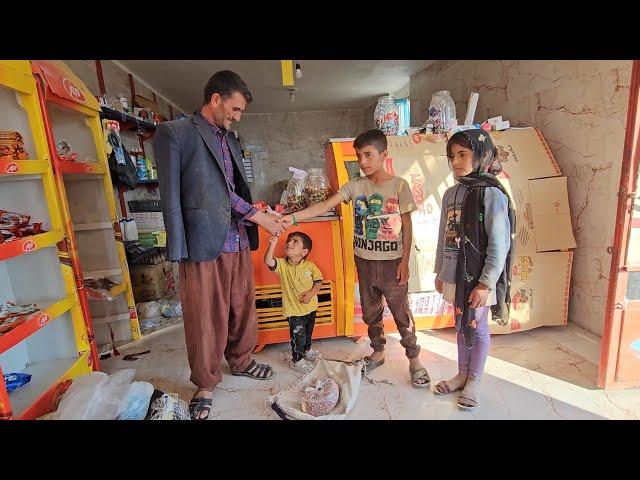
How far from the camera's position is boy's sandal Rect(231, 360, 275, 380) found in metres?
2.06

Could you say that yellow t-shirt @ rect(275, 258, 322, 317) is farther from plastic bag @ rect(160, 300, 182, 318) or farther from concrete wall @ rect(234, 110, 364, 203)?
concrete wall @ rect(234, 110, 364, 203)

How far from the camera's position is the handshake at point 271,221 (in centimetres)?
184

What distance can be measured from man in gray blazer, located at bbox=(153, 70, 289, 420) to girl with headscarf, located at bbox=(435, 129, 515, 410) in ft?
3.08

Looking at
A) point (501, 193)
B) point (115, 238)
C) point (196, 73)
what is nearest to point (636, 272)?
point (501, 193)

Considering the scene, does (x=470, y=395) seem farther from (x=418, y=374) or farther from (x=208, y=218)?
(x=208, y=218)

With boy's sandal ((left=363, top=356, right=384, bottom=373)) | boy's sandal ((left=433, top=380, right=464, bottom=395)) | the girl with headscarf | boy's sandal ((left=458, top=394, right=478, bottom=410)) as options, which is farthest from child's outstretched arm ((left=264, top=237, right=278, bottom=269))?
boy's sandal ((left=458, top=394, right=478, bottom=410))

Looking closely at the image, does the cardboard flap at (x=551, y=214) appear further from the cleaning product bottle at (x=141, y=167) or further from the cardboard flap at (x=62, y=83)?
the cleaning product bottle at (x=141, y=167)

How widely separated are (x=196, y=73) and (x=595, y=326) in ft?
16.1

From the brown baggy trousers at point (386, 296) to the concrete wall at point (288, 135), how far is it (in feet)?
19.6

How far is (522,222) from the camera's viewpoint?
2.37 metres

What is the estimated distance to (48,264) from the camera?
6.10 ft

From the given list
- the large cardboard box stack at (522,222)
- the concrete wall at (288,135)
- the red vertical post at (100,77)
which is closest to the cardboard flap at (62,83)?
the red vertical post at (100,77)

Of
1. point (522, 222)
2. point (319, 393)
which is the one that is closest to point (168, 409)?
point (319, 393)

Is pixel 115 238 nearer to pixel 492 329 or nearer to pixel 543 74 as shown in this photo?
pixel 492 329
